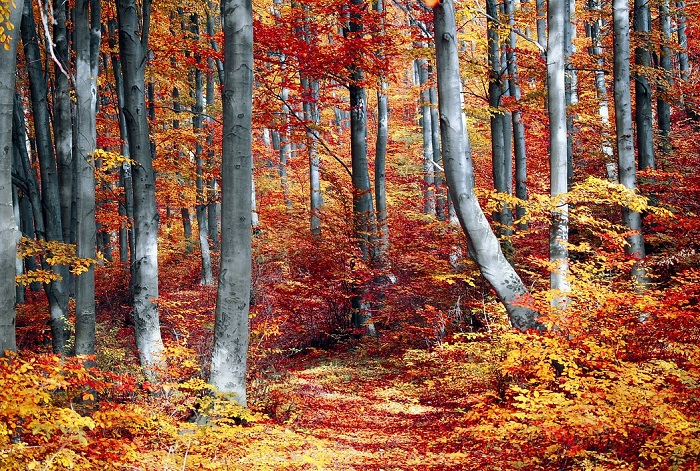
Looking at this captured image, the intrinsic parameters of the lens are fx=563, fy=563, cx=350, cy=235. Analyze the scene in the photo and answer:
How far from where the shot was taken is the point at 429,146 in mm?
17953

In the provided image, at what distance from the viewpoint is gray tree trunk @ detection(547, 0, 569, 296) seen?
7344 millimetres

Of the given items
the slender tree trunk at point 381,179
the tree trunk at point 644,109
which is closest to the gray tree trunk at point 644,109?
the tree trunk at point 644,109

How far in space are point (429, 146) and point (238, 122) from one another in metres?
12.3

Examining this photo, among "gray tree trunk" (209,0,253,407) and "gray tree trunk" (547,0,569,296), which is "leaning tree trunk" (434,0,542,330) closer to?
"gray tree trunk" (547,0,569,296)

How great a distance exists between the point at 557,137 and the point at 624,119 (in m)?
2.31

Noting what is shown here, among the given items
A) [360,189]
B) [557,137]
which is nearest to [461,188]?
[557,137]

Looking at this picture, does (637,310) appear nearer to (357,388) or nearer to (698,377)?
(698,377)

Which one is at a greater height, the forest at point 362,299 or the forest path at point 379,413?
the forest at point 362,299

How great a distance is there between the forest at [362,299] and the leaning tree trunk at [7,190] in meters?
0.02

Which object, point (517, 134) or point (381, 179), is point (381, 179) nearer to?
point (381, 179)

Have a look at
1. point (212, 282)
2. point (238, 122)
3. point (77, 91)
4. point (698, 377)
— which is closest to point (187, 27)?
point (212, 282)

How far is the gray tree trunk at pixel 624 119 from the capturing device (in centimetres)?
897

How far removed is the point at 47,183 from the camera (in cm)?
1044

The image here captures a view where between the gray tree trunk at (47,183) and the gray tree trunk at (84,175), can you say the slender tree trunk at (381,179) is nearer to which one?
the gray tree trunk at (84,175)
